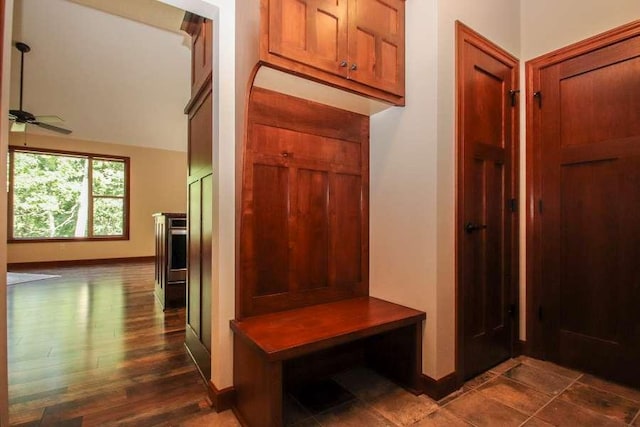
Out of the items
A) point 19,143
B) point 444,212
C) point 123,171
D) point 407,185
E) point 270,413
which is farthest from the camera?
point 123,171

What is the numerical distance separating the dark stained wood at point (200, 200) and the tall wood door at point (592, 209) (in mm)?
2367

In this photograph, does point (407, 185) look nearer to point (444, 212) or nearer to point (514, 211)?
point (444, 212)

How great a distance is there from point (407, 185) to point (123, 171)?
7.44 metres

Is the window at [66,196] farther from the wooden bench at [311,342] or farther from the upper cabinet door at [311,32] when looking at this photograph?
the upper cabinet door at [311,32]

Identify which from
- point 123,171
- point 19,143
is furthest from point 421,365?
point 19,143

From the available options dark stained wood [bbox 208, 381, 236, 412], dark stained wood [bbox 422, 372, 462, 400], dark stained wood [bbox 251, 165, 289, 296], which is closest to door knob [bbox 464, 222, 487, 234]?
dark stained wood [bbox 422, 372, 462, 400]

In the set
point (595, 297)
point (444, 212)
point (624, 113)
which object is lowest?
point (595, 297)

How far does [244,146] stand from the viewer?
1.67 meters

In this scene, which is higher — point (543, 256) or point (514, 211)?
point (514, 211)

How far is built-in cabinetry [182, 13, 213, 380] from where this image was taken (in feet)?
6.37

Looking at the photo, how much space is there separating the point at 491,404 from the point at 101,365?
2.58m

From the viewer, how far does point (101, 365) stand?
86.4 inches

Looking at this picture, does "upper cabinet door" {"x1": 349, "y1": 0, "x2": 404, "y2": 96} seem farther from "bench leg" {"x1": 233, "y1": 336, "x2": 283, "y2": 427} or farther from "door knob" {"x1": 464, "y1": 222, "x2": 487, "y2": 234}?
"bench leg" {"x1": 233, "y1": 336, "x2": 283, "y2": 427}

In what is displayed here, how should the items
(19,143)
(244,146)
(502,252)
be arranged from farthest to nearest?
(19,143)
(502,252)
(244,146)
